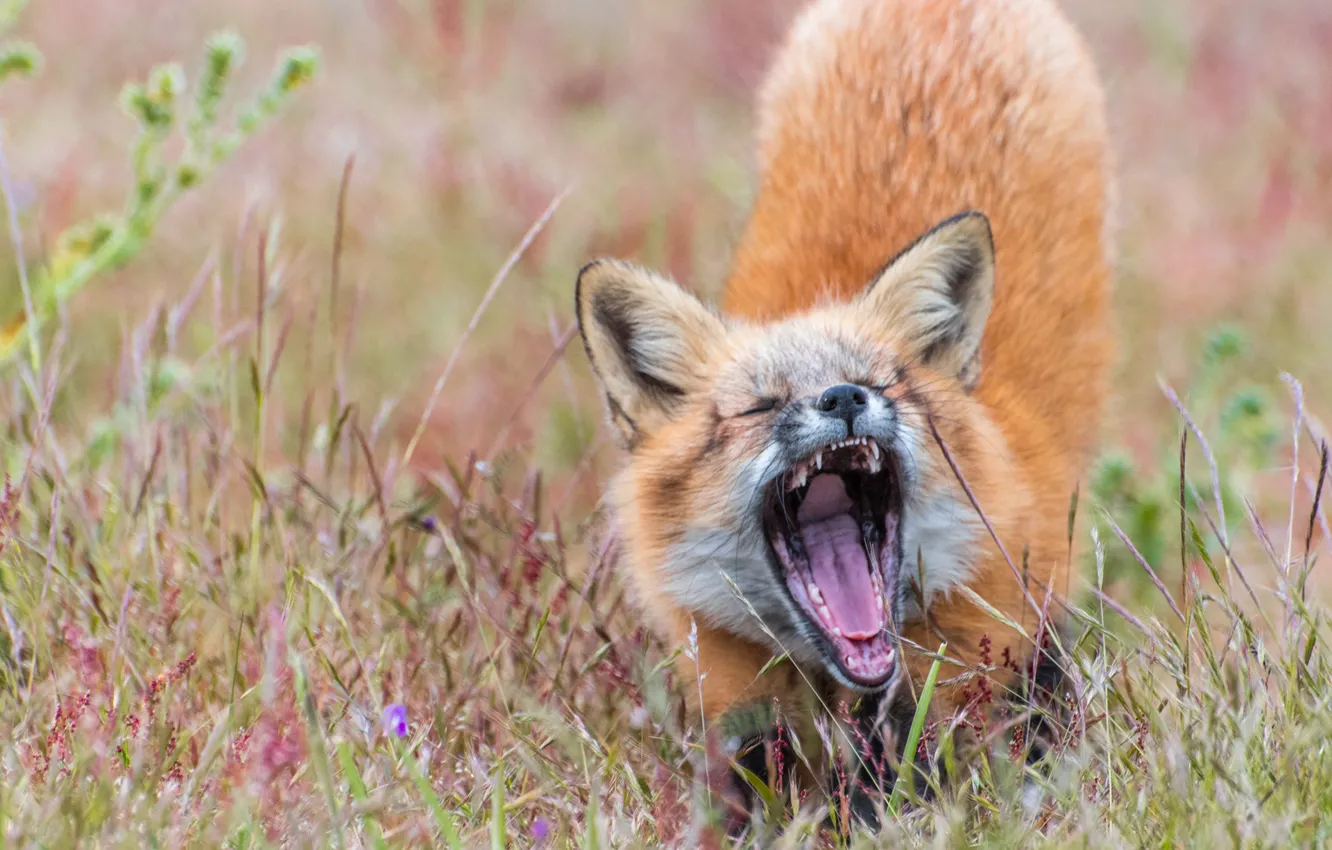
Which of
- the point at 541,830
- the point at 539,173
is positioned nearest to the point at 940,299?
the point at 541,830

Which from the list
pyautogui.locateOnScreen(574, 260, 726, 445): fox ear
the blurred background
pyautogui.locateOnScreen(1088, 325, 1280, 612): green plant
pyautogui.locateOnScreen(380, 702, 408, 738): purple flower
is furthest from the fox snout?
the blurred background

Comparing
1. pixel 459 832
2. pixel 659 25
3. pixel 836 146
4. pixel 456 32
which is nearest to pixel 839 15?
pixel 836 146

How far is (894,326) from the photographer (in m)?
3.57

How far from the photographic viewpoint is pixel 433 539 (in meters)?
4.12

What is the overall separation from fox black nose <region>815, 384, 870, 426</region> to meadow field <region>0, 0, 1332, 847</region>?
1.87 ft

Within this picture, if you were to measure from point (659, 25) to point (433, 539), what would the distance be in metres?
7.40

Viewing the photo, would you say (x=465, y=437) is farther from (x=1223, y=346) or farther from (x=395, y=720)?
(x=395, y=720)

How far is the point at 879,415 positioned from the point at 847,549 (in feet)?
1.45

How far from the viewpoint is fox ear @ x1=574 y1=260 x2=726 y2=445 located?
3.42 meters

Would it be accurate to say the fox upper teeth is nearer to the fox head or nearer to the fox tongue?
the fox head

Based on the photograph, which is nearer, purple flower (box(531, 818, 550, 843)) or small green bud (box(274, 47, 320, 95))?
purple flower (box(531, 818, 550, 843))

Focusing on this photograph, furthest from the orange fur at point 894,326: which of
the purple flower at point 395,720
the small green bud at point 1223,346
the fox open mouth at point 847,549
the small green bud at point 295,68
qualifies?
the small green bud at point 295,68

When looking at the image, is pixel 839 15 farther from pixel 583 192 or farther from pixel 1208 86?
pixel 1208 86

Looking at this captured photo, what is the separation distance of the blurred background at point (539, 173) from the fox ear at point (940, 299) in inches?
69.9
